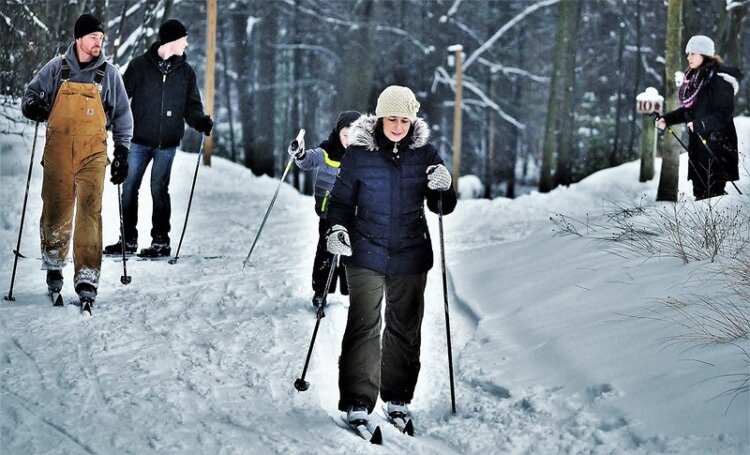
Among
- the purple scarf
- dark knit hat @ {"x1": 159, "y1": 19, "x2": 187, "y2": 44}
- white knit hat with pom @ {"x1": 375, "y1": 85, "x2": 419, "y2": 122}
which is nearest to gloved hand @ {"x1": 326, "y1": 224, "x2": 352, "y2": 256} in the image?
white knit hat with pom @ {"x1": 375, "y1": 85, "x2": 419, "y2": 122}

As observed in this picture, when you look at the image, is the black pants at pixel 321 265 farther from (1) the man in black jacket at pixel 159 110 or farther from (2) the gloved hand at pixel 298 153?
(1) the man in black jacket at pixel 159 110

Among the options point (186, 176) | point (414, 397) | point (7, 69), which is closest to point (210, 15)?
point (186, 176)

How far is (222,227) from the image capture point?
12.6 metres

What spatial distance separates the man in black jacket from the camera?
845 centimetres

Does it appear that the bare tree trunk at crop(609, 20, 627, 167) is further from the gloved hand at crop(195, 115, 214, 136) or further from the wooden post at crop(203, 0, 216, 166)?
the gloved hand at crop(195, 115, 214, 136)

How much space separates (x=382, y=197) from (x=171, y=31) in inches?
176

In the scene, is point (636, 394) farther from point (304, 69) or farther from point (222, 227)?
point (304, 69)

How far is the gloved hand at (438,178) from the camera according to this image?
4590mm

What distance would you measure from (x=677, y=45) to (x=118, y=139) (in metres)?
8.17

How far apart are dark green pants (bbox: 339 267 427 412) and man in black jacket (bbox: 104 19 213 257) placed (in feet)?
13.5

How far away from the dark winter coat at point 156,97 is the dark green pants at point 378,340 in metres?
4.33

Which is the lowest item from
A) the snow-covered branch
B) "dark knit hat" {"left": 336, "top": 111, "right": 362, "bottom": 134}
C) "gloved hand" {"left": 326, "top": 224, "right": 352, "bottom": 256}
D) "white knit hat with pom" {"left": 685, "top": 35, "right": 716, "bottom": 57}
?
"gloved hand" {"left": 326, "top": 224, "right": 352, "bottom": 256}

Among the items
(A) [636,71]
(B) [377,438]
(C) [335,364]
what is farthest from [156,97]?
(A) [636,71]

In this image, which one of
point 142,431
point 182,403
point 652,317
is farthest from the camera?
point 652,317
